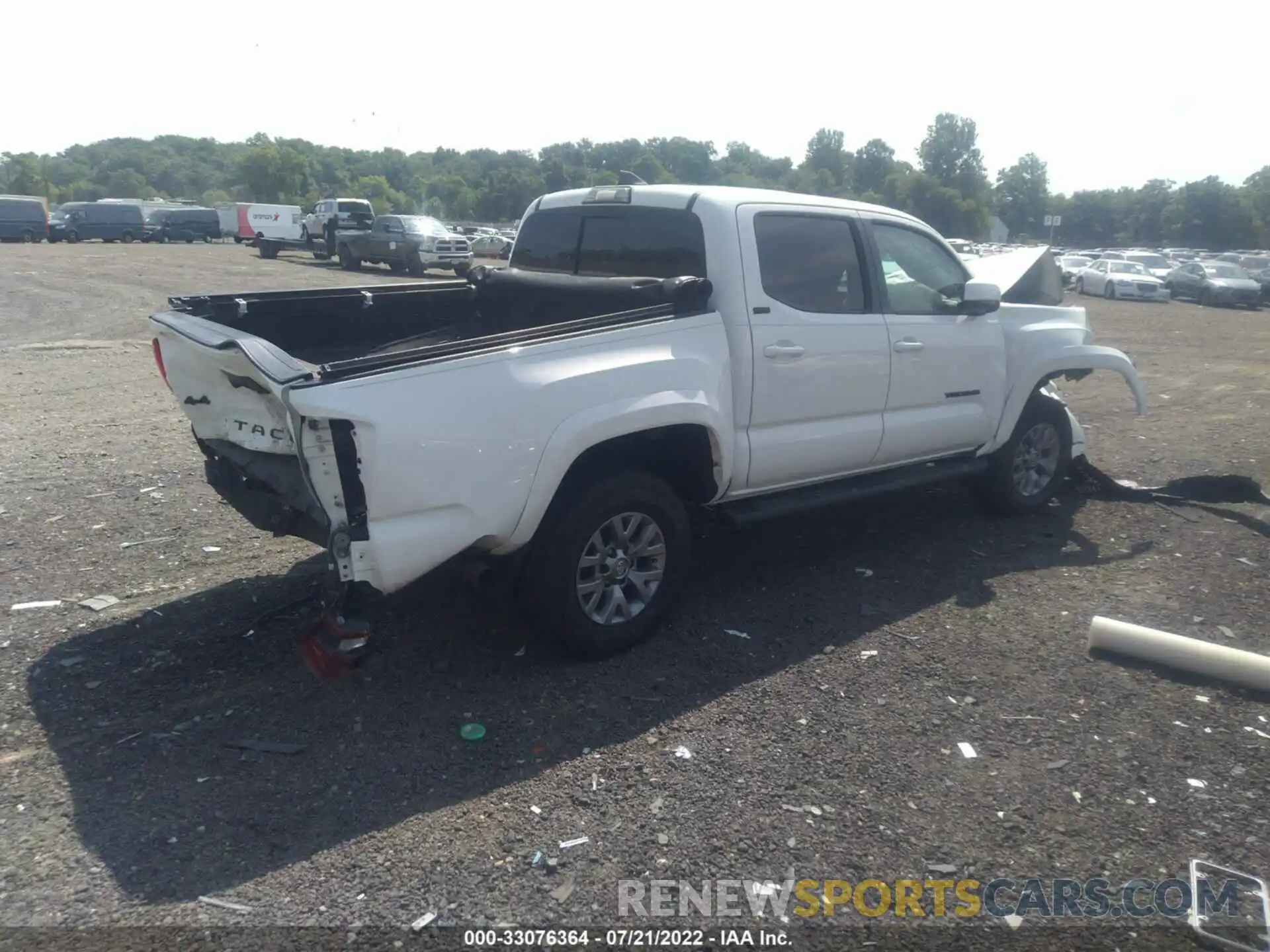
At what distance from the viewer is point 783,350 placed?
5035 millimetres

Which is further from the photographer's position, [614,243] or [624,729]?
[614,243]

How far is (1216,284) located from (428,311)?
34909mm

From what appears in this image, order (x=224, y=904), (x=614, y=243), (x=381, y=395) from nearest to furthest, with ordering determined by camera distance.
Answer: (x=224, y=904)
(x=381, y=395)
(x=614, y=243)

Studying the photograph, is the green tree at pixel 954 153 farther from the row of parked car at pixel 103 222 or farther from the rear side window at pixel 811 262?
the rear side window at pixel 811 262

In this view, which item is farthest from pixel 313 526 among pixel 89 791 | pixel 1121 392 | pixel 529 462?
pixel 1121 392

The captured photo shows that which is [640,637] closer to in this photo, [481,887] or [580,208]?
[481,887]

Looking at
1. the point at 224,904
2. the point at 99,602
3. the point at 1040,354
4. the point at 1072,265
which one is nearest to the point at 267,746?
the point at 224,904

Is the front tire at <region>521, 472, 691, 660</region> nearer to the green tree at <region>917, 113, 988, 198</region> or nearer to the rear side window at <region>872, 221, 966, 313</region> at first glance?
the rear side window at <region>872, 221, 966, 313</region>

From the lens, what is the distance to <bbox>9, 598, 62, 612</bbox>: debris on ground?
16.4 feet

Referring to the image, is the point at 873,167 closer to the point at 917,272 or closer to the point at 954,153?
the point at 954,153

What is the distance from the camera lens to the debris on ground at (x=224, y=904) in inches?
117

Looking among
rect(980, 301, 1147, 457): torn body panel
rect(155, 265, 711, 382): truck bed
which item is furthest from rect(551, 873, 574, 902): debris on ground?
rect(980, 301, 1147, 457): torn body panel

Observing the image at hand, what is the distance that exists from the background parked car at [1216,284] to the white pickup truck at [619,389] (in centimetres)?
3131

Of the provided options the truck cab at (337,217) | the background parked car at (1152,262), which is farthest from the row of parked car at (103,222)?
the background parked car at (1152,262)
